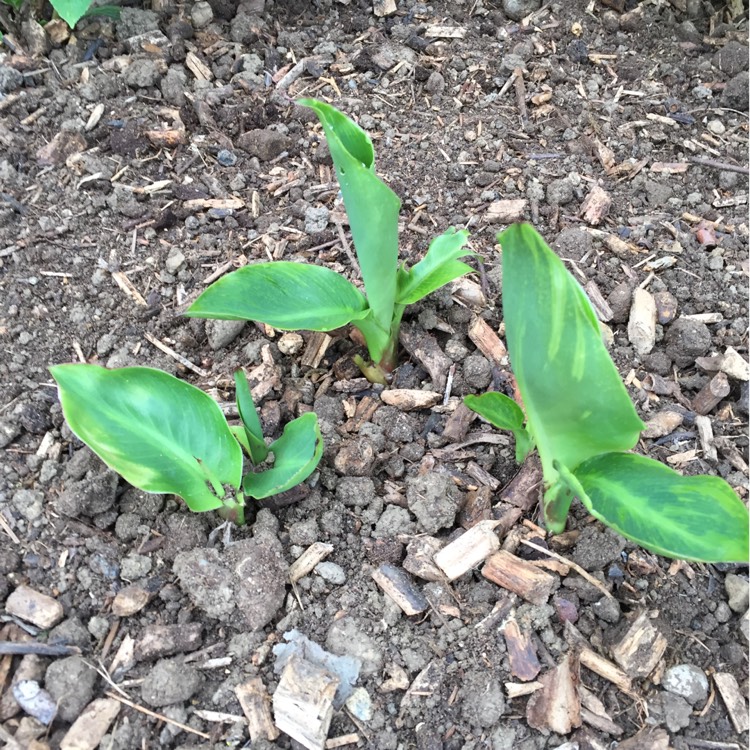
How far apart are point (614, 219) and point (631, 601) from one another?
0.95 meters

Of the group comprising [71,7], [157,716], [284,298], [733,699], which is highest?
[71,7]

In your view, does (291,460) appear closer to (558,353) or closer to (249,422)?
(249,422)

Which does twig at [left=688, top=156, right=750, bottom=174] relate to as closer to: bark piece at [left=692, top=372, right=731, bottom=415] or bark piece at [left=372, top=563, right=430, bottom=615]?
bark piece at [left=692, top=372, right=731, bottom=415]

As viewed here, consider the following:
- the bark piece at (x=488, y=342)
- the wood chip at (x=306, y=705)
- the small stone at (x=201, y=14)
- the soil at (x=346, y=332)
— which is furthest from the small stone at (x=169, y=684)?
the small stone at (x=201, y=14)

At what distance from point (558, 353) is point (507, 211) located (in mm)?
899

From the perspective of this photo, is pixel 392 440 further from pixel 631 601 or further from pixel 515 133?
pixel 515 133

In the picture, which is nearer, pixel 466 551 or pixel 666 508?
pixel 666 508

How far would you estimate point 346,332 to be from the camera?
1.58 m

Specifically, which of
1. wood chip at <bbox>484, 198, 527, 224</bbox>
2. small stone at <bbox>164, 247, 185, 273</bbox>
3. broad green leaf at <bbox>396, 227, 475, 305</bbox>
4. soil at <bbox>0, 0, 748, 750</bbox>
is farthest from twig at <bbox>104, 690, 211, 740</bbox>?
wood chip at <bbox>484, 198, 527, 224</bbox>

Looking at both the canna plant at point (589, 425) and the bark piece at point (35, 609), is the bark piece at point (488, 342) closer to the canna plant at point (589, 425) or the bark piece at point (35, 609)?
the canna plant at point (589, 425)

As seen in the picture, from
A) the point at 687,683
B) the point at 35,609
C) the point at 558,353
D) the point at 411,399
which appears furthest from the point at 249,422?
the point at 687,683

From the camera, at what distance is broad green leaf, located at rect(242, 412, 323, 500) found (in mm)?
1198

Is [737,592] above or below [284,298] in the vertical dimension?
below

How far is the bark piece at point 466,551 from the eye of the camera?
1.20m
